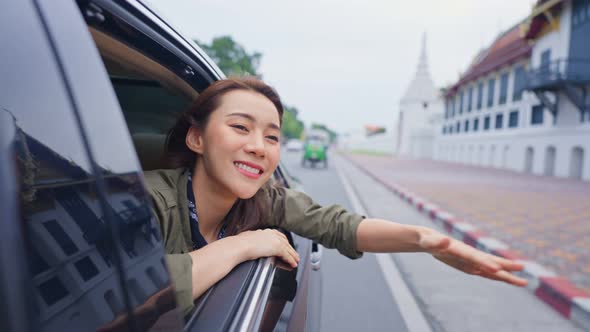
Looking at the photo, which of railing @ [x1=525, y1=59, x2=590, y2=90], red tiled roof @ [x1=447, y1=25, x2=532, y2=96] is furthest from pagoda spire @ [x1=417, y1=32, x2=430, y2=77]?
railing @ [x1=525, y1=59, x2=590, y2=90]

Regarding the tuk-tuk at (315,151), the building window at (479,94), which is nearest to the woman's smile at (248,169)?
the tuk-tuk at (315,151)

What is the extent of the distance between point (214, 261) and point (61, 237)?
1.90 feet

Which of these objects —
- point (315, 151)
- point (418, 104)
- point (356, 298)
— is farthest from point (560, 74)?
point (418, 104)

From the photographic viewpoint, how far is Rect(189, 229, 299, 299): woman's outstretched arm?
1041 millimetres

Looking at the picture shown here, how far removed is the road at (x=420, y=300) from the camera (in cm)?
279

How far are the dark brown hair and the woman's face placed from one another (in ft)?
0.10

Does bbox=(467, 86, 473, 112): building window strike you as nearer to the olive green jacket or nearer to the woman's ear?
the olive green jacket

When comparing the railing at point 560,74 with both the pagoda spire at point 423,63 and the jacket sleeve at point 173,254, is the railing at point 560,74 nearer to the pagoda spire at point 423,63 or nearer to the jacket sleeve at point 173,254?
the jacket sleeve at point 173,254

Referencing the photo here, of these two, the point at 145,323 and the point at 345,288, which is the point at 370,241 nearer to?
the point at 145,323

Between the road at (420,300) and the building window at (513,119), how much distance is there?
23.7 meters

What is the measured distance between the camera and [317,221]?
5.27 feet

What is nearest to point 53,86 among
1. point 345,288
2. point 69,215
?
point 69,215

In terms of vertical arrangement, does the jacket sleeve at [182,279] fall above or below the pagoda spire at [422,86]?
below

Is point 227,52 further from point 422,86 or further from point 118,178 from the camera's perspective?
point 118,178
